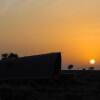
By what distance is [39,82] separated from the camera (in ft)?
170

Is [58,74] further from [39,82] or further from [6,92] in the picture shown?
[6,92]

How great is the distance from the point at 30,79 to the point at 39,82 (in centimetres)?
199

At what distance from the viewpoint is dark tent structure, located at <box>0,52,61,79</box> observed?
53.3 meters

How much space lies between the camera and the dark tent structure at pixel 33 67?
53.3 meters

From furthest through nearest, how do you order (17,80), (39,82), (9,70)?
(9,70)
(17,80)
(39,82)

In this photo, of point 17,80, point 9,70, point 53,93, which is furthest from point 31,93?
point 9,70

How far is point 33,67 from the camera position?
5581cm

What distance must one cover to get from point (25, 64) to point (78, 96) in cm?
2529

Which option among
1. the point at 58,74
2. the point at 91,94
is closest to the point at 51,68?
the point at 58,74

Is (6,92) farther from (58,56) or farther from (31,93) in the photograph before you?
(58,56)

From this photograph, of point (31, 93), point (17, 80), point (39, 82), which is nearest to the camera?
point (31, 93)

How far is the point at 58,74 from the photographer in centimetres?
5325

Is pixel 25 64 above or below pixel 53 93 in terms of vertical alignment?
above

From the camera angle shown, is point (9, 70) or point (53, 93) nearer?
point (53, 93)
